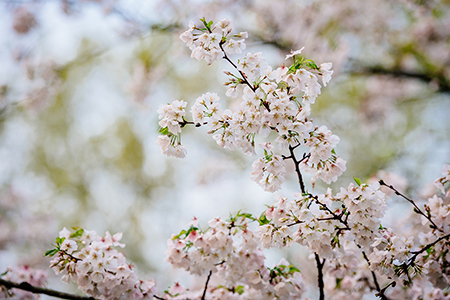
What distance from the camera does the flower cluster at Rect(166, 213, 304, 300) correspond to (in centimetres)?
153

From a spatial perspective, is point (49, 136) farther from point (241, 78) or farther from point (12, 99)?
point (241, 78)

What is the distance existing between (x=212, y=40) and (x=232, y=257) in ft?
3.19

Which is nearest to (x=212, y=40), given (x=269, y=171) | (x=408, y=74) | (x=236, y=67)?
(x=236, y=67)

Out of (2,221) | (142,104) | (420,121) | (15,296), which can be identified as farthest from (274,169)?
(420,121)

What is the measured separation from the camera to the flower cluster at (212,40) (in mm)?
1282

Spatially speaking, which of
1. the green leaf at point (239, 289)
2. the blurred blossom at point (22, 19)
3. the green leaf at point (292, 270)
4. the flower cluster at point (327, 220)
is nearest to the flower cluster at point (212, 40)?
the flower cluster at point (327, 220)

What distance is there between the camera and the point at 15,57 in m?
4.43

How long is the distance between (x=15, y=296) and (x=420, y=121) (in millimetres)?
7123

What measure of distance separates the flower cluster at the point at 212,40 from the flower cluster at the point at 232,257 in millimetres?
724

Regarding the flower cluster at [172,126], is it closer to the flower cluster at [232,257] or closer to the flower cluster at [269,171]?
the flower cluster at [269,171]

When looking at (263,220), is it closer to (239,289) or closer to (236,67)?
(239,289)

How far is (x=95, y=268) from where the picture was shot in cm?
141

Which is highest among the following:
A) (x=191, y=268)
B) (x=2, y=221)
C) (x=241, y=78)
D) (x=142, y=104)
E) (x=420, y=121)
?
(x=420, y=121)

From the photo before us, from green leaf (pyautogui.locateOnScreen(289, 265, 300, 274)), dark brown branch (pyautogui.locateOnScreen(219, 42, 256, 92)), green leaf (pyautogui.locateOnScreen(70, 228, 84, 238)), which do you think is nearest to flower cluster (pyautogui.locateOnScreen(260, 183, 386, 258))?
green leaf (pyautogui.locateOnScreen(289, 265, 300, 274))
